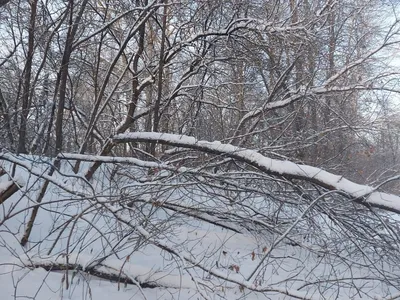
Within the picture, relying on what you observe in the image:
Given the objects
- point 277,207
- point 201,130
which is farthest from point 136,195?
point 201,130

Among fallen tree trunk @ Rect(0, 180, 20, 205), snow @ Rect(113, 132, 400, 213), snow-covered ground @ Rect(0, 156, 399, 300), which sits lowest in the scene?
snow-covered ground @ Rect(0, 156, 399, 300)

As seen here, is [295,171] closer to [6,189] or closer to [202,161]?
[202,161]

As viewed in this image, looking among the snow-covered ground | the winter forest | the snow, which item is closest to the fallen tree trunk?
the winter forest

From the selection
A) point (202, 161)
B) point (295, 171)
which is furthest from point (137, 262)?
point (295, 171)

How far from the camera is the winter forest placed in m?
3.95

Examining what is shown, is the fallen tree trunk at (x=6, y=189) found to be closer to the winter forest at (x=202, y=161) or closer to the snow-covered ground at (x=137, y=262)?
the winter forest at (x=202, y=161)

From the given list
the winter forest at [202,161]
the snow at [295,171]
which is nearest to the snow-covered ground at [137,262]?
the winter forest at [202,161]

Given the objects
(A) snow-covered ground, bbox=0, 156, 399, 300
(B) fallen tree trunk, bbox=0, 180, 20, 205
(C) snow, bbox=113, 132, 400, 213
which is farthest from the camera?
(B) fallen tree trunk, bbox=0, 180, 20, 205

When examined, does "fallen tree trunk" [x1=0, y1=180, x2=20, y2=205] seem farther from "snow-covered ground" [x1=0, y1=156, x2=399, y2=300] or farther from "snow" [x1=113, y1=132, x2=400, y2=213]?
"snow" [x1=113, y1=132, x2=400, y2=213]

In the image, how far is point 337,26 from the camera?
7910 millimetres

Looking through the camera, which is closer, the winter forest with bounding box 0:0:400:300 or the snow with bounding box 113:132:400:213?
the snow with bounding box 113:132:400:213

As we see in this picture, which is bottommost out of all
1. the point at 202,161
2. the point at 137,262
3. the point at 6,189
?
the point at 137,262

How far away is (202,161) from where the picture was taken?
537 cm

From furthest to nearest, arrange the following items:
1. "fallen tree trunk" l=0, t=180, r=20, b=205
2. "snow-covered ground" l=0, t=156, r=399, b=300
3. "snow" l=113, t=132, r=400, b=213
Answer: "fallen tree trunk" l=0, t=180, r=20, b=205 → "snow-covered ground" l=0, t=156, r=399, b=300 → "snow" l=113, t=132, r=400, b=213
